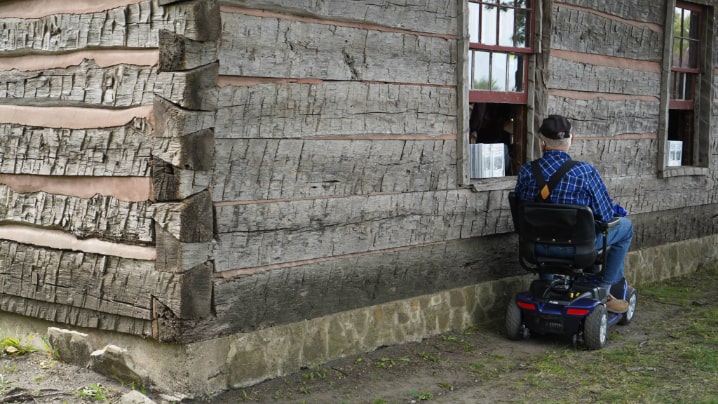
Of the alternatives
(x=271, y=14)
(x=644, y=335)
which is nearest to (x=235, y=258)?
(x=271, y=14)

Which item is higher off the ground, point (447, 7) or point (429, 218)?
point (447, 7)

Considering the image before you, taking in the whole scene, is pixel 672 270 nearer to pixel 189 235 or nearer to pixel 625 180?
pixel 625 180

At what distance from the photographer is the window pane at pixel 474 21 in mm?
7668

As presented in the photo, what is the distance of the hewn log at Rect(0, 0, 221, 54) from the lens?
17.7 feet

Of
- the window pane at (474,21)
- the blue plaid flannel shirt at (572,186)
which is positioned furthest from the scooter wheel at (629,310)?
the window pane at (474,21)

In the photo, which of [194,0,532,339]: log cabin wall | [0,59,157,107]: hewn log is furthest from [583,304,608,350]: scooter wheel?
[0,59,157,107]: hewn log

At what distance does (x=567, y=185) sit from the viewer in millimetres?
Answer: 7113

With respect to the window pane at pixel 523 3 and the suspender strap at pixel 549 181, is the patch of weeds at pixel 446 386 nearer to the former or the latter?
the suspender strap at pixel 549 181

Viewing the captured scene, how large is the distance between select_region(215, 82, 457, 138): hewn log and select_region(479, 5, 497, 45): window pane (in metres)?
0.80

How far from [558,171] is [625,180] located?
2.68 meters

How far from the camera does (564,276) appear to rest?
24.4 feet

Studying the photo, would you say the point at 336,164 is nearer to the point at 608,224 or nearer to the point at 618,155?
the point at 608,224

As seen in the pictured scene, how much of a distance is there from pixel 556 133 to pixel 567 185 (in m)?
0.45

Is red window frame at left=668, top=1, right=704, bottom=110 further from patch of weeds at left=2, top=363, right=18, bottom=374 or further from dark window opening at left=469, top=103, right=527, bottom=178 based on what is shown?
patch of weeds at left=2, top=363, right=18, bottom=374
